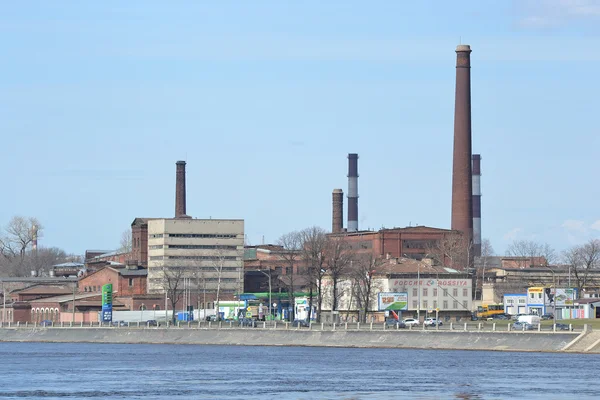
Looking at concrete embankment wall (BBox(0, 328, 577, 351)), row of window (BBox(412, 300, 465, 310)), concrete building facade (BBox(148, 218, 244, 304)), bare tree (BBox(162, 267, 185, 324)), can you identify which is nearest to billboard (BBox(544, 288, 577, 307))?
row of window (BBox(412, 300, 465, 310))

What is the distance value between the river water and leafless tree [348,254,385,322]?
28615mm

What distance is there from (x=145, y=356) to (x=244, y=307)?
62.3 meters

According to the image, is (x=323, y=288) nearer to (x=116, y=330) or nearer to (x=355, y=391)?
(x=116, y=330)

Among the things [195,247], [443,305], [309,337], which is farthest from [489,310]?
[309,337]

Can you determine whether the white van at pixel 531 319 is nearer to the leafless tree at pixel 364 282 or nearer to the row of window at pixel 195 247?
the leafless tree at pixel 364 282

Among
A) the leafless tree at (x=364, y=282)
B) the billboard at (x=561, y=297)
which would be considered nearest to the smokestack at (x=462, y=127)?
the leafless tree at (x=364, y=282)

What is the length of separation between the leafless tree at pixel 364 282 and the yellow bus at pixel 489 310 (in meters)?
13.8

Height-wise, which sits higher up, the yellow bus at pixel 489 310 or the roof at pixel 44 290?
the roof at pixel 44 290

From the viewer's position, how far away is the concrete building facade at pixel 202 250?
185m

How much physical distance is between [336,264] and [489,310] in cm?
2726

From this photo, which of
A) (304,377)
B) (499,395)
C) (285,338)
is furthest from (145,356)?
(499,395)

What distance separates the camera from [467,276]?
522ft

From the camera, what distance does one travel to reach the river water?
72.1 m

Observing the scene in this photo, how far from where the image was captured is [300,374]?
86.7m
